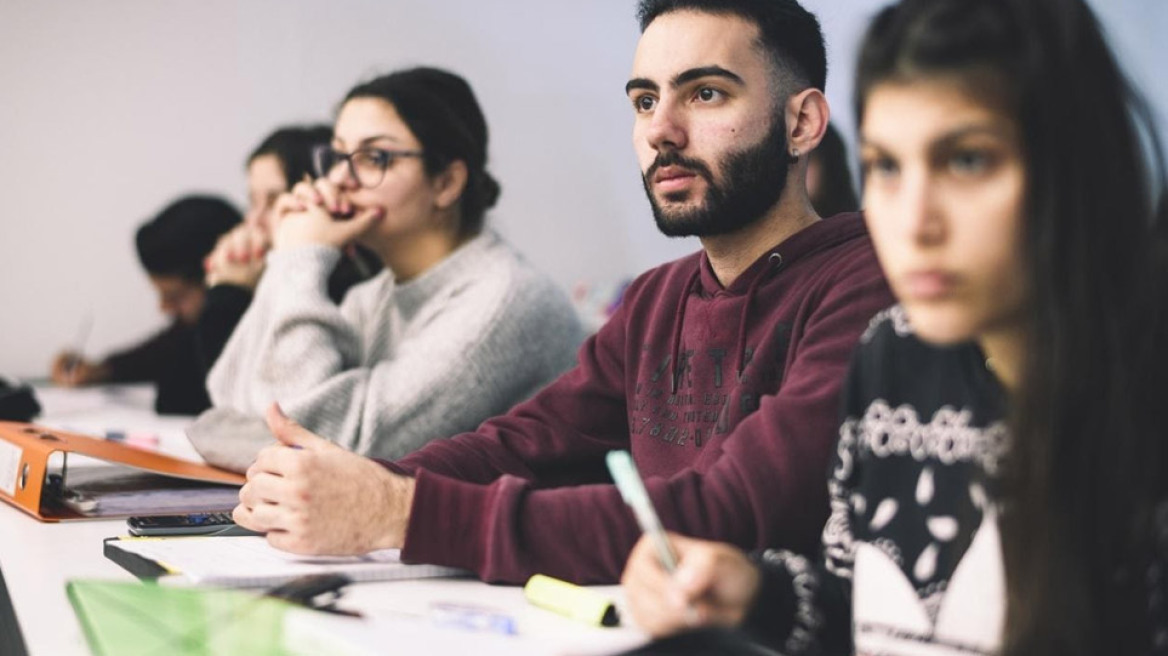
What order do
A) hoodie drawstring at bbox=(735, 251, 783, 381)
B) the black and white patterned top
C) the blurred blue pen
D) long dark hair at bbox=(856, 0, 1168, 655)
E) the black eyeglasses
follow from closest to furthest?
1. long dark hair at bbox=(856, 0, 1168, 655)
2. the black and white patterned top
3. hoodie drawstring at bbox=(735, 251, 783, 381)
4. the black eyeglasses
5. the blurred blue pen

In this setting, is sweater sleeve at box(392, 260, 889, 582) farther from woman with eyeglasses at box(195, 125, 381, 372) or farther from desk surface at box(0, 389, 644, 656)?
woman with eyeglasses at box(195, 125, 381, 372)

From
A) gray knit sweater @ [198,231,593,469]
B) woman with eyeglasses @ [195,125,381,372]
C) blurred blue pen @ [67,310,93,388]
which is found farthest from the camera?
blurred blue pen @ [67,310,93,388]

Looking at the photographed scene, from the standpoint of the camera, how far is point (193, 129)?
367cm

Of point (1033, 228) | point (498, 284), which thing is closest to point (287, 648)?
point (1033, 228)

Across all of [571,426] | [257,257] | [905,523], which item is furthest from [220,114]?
[905,523]

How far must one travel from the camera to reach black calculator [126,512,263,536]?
1.20 meters

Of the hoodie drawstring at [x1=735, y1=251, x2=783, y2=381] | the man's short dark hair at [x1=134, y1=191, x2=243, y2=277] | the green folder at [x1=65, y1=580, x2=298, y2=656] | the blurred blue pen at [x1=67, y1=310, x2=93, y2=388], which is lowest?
the blurred blue pen at [x1=67, y1=310, x2=93, y2=388]

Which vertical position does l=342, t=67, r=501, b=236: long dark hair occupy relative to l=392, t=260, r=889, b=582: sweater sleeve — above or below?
above

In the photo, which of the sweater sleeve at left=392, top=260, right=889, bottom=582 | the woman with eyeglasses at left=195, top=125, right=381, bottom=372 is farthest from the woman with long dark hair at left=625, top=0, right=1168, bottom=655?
the woman with eyeglasses at left=195, top=125, right=381, bottom=372

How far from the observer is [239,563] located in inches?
41.6

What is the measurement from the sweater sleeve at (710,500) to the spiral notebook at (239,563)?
30mm

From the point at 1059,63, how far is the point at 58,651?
0.73 meters

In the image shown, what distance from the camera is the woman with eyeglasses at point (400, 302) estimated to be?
1.75m

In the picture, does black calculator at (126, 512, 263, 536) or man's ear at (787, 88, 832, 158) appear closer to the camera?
black calculator at (126, 512, 263, 536)
